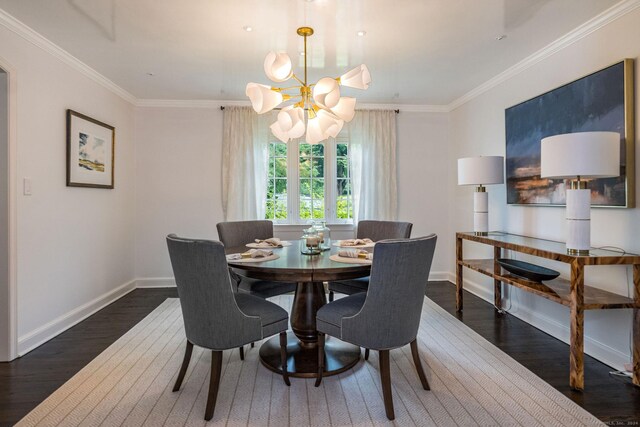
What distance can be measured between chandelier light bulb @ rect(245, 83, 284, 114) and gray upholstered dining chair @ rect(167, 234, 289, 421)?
103 centimetres

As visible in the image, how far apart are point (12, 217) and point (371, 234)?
109 inches

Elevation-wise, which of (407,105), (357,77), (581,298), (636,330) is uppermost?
(407,105)

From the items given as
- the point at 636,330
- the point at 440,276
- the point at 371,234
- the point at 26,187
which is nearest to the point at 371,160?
the point at 371,234

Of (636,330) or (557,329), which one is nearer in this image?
(636,330)

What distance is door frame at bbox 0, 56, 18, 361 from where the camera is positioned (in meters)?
2.41

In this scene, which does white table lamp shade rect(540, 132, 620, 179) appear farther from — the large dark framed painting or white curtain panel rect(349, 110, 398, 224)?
white curtain panel rect(349, 110, 398, 224)

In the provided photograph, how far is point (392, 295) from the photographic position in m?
1.77

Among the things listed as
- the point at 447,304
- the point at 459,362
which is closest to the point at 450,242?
the point at 447,304

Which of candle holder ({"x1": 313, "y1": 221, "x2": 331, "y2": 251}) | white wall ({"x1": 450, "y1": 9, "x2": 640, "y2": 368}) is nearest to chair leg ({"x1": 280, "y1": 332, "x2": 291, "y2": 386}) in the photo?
candle holder ({"x1": 313, "y1": 221, "x2": 331, "y2": 251})

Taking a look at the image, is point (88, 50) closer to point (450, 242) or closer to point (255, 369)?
point (255, 369)

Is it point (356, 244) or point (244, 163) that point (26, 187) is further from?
point (356, 244)

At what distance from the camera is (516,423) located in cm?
175

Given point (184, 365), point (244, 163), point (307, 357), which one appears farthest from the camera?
point (244, 163)

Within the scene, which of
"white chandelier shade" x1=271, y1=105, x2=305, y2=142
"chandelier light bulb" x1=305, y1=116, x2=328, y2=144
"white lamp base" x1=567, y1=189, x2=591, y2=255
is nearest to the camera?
"white lamp base" x1=567, y1=189, x2=591, y2=255
